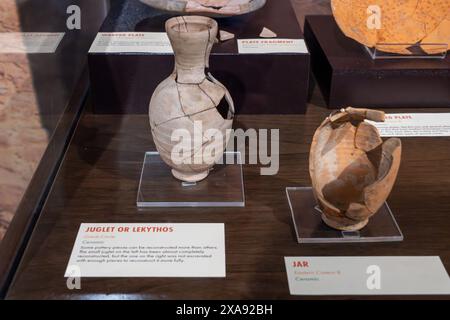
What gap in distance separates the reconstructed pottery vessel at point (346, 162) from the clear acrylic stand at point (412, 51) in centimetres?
42

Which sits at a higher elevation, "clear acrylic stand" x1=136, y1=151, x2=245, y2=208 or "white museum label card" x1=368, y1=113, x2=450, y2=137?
"clear acrylic stand" x1=136, y1=151, x2=245, y2=208

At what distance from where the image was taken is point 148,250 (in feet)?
2.69

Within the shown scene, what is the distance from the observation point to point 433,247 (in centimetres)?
84

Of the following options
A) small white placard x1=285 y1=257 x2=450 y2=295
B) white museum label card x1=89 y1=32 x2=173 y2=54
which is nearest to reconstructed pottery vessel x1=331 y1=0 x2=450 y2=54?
white museum label card x1=89 y1=32 x2=173 y2=54

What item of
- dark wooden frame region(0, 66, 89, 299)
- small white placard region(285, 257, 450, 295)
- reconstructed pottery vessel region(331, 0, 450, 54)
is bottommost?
dark wooden frame region(0, 66, 89, 299)

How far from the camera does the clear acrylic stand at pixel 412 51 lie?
3.93 ft

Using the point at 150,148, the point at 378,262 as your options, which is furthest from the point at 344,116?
the point at 150,148

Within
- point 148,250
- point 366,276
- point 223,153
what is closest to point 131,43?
point 223,153

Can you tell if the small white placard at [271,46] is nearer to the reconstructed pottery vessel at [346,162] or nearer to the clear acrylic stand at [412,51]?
the clear acrylic stand at [412,51]

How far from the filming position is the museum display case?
0.79m

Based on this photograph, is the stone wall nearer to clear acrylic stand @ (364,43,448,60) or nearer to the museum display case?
the museum display case

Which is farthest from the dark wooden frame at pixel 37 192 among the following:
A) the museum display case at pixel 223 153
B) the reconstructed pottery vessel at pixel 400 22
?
the reconstructed pottery vessel at pixel 400 22

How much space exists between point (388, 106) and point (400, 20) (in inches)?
6.5

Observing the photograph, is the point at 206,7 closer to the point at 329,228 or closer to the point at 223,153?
the point at 223,153
